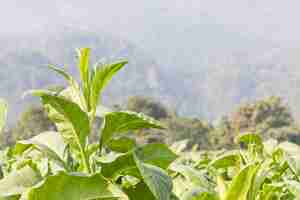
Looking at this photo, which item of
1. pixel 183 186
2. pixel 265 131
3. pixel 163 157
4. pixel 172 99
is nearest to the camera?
pixel 163 157

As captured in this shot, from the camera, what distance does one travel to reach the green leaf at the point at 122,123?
910 millimetres

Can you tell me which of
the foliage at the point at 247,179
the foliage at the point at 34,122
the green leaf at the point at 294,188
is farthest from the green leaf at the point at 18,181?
the foliage at the point at 34,122

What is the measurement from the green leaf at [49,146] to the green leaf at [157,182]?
236 mm

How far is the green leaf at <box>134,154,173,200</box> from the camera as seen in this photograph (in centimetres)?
73

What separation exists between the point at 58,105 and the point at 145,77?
645ft

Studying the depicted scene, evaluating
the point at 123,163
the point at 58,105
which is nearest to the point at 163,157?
the point at 123,163

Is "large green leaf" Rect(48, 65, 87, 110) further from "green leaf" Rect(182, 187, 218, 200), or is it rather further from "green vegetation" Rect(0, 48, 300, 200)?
"green leaf" Rect(182, 187, 218, 200)

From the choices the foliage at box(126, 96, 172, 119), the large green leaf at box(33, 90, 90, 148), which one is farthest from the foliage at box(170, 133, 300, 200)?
the foliage at box(126, 96, 172, 119)

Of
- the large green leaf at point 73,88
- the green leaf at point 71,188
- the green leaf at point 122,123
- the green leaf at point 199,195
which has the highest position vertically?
the large green leaf at point 73,88

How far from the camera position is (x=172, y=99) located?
625ft

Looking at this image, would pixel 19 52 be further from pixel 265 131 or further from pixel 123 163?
pixel 123 163

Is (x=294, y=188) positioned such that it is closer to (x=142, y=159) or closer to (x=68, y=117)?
(x=142, y=159)

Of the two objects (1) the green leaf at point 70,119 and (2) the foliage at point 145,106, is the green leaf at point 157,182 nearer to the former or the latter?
(1) the green leaf at point 70,119

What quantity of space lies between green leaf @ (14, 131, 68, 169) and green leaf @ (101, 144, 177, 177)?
0.38 feet
